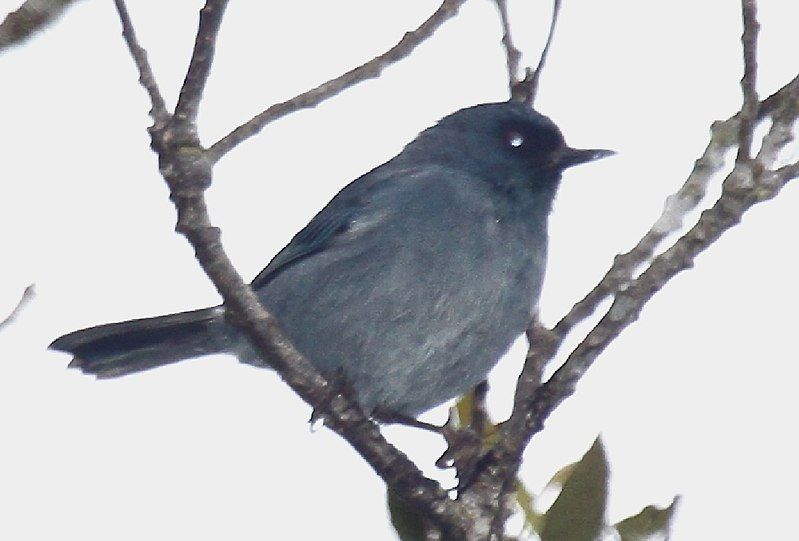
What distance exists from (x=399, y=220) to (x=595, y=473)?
2193 mm

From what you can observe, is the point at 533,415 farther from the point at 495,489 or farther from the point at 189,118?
the point at 189,118

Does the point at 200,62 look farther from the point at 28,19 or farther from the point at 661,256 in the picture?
the point at 661,256

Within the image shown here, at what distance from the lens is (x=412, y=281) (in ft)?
18.3

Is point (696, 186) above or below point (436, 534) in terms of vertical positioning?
above

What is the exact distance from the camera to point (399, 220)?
5.95 metres

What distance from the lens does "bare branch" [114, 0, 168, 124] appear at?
328 cm

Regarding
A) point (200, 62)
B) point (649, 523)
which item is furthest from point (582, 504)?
point (200, 62)

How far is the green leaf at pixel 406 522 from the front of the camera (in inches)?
171

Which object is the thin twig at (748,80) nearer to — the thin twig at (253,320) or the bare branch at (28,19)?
the thin twig at (253,320)

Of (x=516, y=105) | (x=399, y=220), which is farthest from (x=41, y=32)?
(x=516, y=105)

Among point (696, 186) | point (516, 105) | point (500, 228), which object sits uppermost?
point (516, 105)

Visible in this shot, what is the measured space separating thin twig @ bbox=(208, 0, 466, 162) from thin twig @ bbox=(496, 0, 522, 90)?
18.5 inches

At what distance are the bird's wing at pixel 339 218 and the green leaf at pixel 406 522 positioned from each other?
1896 mm

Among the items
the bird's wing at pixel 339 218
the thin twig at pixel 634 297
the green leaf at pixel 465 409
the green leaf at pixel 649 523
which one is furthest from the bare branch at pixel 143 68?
the bird's wing at pixel 339 218
